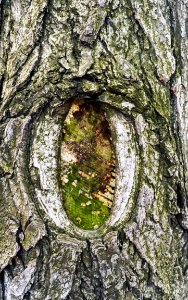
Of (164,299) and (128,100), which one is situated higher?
(128,100)

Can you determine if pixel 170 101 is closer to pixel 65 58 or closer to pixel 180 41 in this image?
pixel 180 41

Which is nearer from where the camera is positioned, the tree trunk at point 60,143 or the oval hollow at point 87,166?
the tree trunk at point 60,143

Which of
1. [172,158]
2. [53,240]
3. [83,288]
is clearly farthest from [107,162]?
[83,288]

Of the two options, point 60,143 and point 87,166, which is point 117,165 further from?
point 60,143

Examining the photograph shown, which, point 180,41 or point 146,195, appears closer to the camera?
point 146,195

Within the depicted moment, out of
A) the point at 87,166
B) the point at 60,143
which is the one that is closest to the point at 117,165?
the point at 87,166

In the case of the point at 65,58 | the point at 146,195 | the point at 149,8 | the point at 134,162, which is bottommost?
the point at 146,195
